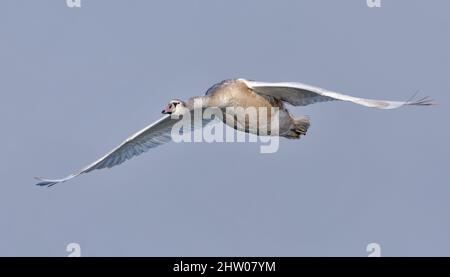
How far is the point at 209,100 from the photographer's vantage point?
23.3 metres

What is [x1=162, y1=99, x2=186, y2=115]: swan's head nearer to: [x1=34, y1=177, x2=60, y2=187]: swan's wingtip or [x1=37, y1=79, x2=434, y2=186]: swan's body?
[x1=37, y1=79, x2=434, y2=186]: swan's body

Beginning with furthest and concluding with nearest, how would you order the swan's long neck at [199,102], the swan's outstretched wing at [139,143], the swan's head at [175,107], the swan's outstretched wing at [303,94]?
1. the swan's outstretched wing at [139,143]
2. the swan's head at [175,107]
3. the swan's long neck at [199,102]
4. the swan's outstretched wing at [303,94]

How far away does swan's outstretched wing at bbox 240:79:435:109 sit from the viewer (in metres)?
20.8

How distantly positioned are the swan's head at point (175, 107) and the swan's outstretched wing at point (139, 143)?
72 cm

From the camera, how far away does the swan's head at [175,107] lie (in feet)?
77.8

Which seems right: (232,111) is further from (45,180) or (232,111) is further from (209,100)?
(45,180)

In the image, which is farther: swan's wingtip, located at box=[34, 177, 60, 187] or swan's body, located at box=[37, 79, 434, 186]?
swan's wingtip, located at box=[34, 177, 60, 187]

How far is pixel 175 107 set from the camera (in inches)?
934

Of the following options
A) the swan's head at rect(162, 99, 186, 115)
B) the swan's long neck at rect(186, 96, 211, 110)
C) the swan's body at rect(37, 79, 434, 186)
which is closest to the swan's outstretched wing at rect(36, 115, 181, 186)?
the swan's body at rect(37, 79, 434, 186)

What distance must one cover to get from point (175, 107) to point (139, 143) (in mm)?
1764

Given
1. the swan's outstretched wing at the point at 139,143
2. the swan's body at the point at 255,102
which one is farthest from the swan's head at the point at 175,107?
the swan's outstretched wing at the point at 139,143

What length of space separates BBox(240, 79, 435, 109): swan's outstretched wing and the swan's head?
1.36 meters

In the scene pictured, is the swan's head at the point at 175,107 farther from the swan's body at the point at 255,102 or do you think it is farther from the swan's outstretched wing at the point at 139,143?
the swan's outstretched wing at the point at 139,143

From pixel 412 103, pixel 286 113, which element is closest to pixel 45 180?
pixel 286 113
